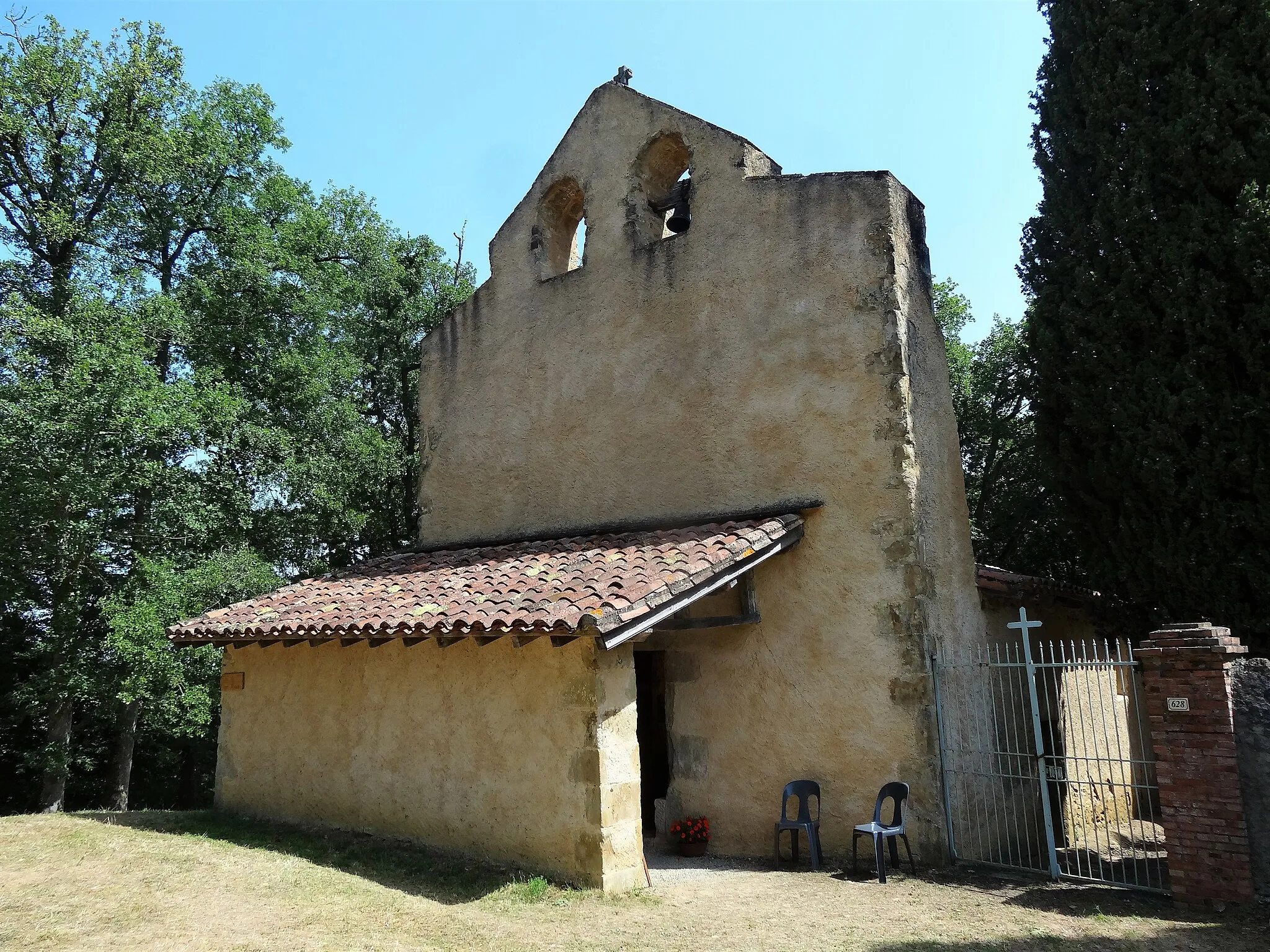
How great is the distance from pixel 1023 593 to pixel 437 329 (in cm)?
866

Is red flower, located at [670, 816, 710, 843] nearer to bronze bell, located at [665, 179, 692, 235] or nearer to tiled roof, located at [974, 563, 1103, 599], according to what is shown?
tiled roof, located at [974, 563, 1103, 599]

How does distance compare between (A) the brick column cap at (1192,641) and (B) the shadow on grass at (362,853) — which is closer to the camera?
(A) the brick column cap at (1192,641)

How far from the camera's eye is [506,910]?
6090mm

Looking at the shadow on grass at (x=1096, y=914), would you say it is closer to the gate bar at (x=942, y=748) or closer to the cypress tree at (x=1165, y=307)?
the gate bar at (x=942, y=748)

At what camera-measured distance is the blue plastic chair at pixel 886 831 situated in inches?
271

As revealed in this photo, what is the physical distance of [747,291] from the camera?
926cm

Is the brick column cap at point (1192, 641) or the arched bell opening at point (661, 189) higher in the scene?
the arched bell opening at point (661, 189)

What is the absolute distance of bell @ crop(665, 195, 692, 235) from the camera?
10.4 metres

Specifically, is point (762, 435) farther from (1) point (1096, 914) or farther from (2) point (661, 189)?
(1) point (1096, 914)

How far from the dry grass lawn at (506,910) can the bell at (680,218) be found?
289 inches

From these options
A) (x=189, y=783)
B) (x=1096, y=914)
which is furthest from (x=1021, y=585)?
(x=189, y=783)

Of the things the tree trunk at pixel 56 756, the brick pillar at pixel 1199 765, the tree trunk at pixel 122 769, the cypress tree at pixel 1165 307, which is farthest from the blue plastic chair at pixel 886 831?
the tree trunk at pixel 122 769

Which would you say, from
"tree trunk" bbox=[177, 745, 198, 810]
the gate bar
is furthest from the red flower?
"tree trunk" bbox=[177, 745, 198, 810]

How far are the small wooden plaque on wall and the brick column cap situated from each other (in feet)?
31.2
